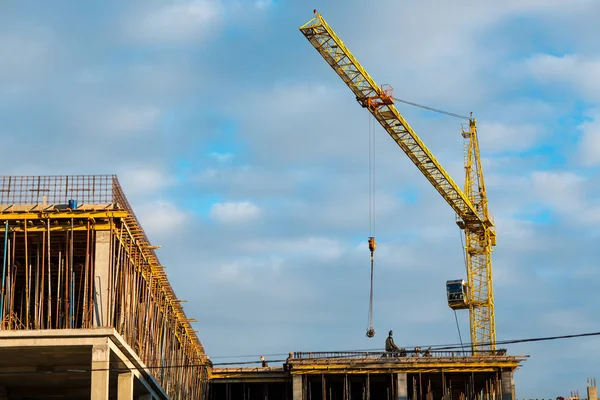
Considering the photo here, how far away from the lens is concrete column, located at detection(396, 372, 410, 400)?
65.9m

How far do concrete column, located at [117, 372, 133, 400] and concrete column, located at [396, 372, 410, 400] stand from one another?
79.0 ft

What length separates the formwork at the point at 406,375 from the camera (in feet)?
219

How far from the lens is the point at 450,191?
328ft

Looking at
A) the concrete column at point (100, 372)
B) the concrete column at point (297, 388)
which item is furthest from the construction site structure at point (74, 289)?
the concrete column at point (297, 388)

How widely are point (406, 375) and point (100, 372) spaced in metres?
29.0

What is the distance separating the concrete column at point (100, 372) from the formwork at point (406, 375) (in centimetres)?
2573

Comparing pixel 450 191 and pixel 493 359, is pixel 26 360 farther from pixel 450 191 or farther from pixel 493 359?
pixel 450 191

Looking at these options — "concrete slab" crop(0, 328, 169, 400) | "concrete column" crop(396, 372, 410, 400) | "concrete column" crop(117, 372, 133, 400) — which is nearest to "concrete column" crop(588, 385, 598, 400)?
"concrete column" crop(396, 372, 410, 400)

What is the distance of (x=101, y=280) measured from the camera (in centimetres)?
4366

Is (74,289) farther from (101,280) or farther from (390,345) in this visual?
(390,345)

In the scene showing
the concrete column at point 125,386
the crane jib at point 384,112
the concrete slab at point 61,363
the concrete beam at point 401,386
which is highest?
the crane jib at point 384,112

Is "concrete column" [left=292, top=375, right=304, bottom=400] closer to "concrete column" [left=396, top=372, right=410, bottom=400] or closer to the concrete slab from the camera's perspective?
"concrete column" [left=396, top=372, right=410, bottom=400]

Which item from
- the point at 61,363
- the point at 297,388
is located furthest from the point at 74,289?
the point at 297,388

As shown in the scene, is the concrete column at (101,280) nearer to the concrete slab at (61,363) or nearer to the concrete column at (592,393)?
the concrete slab at (61,363)
